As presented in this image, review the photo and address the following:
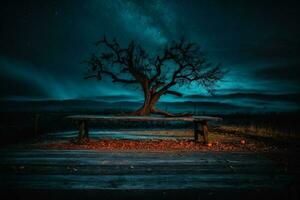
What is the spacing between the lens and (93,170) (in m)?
6.27

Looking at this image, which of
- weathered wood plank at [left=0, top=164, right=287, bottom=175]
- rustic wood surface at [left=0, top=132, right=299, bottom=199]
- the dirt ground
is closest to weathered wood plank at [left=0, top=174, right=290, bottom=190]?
rustic wood surface at [left=0, top=132, right=299, bottom=199]

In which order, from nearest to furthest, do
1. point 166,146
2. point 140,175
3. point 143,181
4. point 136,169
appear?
point 143,181, point 140,175, point 136,169, point 166,146

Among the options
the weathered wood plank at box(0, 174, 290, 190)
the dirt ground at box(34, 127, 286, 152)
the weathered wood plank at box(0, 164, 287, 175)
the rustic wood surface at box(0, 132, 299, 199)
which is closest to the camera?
the rustic wood surface at box(0, 132, 299, 199)

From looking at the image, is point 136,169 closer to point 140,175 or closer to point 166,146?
point 140,175

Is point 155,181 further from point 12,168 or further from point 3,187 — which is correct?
point 12,168

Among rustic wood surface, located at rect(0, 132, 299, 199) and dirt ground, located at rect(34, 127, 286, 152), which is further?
dirt ground, located at rect(34, 127, 286, 152)

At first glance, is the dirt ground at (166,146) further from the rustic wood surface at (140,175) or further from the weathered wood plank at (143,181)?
the weathered wood plank at (143,181)

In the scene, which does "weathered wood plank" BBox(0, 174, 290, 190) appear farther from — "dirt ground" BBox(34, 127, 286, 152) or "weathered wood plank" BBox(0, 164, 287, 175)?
"dirt ground" BBox(34, 127, 286, 152)

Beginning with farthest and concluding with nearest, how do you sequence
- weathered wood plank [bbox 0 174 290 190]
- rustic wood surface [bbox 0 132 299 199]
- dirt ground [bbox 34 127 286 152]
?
dirt ground [bbox 34 127 286 152] → weathered wood plank [bbox 0 174 290 190] → rustic wood surface [bbox 0 132 299 199]

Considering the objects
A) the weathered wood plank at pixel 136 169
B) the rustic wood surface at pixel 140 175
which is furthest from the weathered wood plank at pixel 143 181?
the weathered wood plank at pixel 136 169

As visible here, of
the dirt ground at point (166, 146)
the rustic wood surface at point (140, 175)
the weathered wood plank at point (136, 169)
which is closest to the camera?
the rustic wood surface at point (140, 175)

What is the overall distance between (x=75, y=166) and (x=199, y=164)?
8.77 ft

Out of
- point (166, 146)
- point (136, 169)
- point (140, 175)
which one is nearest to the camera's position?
point (140, 175)

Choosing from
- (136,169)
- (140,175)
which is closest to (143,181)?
(140,175)
